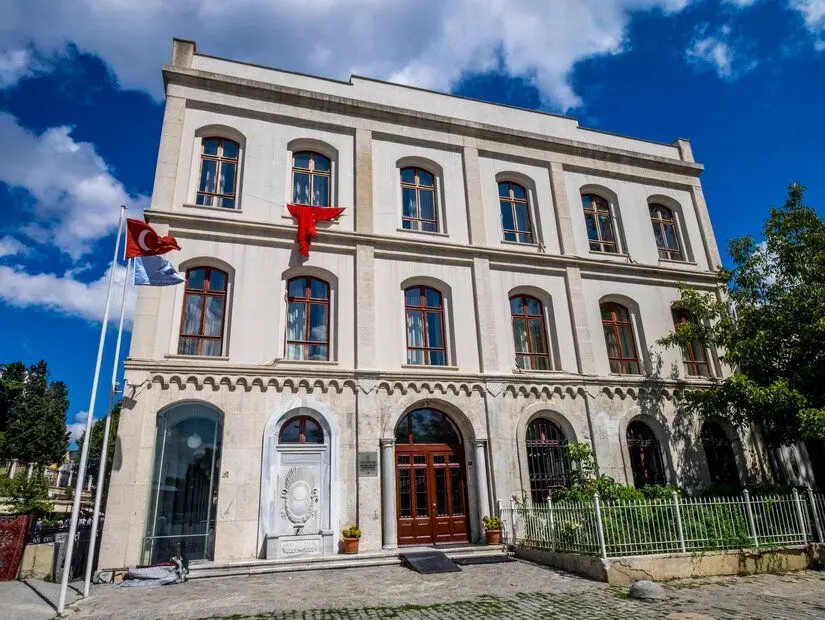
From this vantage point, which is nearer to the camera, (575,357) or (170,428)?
(170,428)

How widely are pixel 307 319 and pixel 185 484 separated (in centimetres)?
507

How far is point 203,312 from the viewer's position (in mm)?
13781

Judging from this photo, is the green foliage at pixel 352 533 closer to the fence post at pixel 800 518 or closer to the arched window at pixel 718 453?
the fence post at pixel 800 518

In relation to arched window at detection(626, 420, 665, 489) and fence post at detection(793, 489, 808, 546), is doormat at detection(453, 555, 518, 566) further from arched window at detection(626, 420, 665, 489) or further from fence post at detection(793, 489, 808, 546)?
fence post at detection(793, 489, 808, 546)

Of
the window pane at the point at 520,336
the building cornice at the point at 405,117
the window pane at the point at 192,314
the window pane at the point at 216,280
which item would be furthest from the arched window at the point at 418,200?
the window pane at the point at 192,314

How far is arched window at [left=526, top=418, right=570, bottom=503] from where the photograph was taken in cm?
1459

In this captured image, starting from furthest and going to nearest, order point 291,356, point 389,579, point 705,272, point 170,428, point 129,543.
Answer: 1. point 705,272
2. point 291,356
3. point 170,428
4. point 129,543
5. point 389,579

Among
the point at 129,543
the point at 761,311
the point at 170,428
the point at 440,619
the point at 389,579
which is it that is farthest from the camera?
the point at 761,311

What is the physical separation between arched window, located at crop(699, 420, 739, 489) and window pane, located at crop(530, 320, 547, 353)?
5.72 metres

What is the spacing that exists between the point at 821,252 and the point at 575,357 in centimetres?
708

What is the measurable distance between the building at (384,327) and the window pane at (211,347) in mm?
72

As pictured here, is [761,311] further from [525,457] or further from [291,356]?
[291,356]

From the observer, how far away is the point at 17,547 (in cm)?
1037

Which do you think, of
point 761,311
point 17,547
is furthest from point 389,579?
point 761,311
